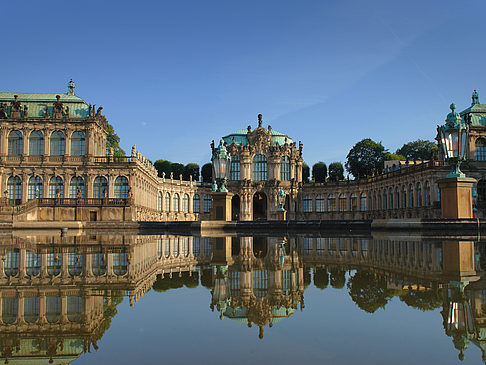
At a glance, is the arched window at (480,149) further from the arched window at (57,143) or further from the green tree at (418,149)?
the arched window at (57,143)

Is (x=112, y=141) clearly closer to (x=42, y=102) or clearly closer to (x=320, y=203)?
(x=42, y=102)

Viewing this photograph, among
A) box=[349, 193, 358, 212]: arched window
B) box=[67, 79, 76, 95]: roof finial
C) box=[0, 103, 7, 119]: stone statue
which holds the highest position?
box=[67, 79, 76, 95]: roof finial

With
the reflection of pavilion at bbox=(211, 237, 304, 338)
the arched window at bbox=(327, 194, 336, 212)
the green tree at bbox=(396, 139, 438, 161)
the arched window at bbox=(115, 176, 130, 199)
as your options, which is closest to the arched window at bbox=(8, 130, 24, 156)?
the arched window at bbox=(115, 176, 130, 199)

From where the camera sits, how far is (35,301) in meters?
5.82

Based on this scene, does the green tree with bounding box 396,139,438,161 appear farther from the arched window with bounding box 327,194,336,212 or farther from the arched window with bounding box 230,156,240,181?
the arched window with bounding box 230,156,240,181

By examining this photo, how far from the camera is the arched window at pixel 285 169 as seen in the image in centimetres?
8350

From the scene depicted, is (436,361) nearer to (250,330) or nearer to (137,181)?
(250,330)

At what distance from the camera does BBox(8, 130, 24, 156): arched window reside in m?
56.1

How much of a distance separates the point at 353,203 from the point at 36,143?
4961cm

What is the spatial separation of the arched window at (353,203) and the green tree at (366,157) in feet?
57.7

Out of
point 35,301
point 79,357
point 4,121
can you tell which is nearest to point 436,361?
point 79,357

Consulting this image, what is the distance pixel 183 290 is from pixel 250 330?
2.70m

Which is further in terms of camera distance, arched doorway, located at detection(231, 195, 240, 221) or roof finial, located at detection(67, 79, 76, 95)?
arched doorway, located at detection(231, 195, 240, 221)

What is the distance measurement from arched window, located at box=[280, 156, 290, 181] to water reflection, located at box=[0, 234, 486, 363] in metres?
72.3
